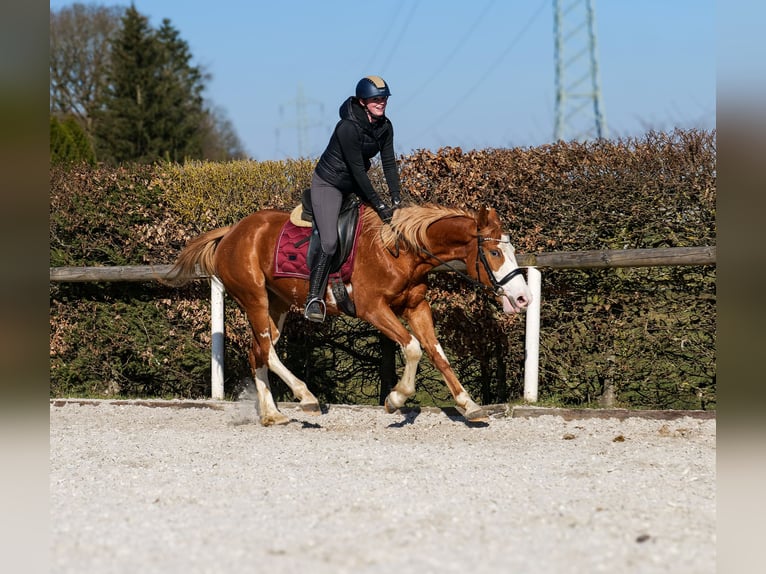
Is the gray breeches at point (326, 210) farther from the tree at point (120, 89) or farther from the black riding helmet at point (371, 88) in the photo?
the tree at point (120, 89)

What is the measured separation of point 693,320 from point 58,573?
614 cm

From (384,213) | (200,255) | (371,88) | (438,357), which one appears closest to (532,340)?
(438,357)

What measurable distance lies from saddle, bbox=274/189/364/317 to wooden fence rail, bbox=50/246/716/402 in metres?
0.91

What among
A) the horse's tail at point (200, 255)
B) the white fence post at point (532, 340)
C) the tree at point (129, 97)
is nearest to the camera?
the white fence post at point (532, 340)

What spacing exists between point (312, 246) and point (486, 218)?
1593 mm

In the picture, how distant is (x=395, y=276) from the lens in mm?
7586

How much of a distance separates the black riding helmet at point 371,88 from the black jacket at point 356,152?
0.52ft

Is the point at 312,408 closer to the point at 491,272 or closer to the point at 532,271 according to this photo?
the point at 491,272

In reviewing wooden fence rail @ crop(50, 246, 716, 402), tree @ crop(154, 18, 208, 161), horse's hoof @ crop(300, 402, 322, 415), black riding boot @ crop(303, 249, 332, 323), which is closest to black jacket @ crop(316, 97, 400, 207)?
black riding boot @ crop(303, 249, 332, 323)

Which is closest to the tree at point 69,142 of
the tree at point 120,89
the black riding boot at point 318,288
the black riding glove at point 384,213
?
the tree at point 120,89

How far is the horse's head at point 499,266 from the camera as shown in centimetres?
706

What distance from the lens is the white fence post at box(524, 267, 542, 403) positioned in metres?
8.12

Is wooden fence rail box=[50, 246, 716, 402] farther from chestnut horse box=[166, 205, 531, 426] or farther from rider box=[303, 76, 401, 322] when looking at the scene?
rider box=[303, 76, 401, 322]
